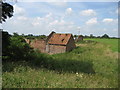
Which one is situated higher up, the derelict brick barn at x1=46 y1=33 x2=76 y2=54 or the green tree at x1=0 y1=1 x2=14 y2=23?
the green tree at x1=0 y1=1 x2=14 y2=23

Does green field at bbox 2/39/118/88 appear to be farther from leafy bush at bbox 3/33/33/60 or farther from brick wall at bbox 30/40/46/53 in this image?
brick wall at bbox 30/40/46/53

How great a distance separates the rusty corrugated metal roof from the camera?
111ft

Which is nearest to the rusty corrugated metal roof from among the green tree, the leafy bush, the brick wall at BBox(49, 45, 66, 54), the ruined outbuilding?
the ruined outbuilding

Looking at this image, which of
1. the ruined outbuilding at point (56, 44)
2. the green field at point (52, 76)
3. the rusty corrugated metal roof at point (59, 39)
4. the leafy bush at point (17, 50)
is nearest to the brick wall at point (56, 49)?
the ruined outbuilding at point (56, 44)

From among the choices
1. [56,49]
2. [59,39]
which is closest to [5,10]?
[56,49]

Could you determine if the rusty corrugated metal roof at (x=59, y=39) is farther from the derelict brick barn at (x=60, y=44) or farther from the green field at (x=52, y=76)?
the green field at (x=52, y=76)

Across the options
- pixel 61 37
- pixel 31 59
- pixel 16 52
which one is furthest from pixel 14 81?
pixel 61 37

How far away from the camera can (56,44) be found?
34.3 meters

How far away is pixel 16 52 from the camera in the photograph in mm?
13391

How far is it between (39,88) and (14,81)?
1.25 meters

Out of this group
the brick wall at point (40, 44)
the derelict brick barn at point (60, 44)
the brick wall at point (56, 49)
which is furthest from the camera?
the brick wall at point (40, 44)

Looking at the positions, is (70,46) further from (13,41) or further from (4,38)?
(4,38)

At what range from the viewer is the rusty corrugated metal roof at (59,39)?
34.0m

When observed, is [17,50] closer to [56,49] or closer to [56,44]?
[56,49]
